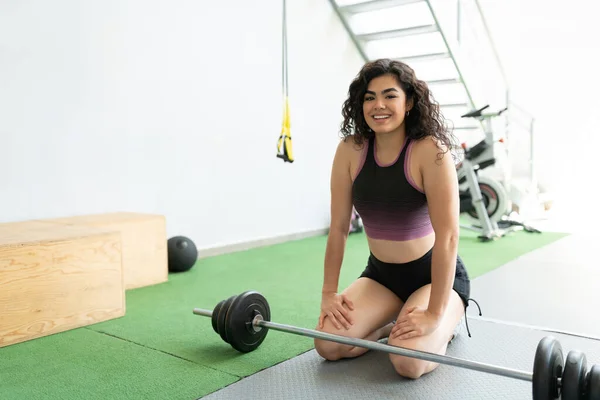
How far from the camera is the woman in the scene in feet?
5.43

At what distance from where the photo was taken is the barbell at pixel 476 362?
1191 millimetres

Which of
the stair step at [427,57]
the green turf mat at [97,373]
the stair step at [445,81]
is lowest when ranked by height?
the green turf mat at [97,373]

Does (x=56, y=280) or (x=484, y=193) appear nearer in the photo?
(x=56, y=280)

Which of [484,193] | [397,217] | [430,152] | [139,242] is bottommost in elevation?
[139,242]

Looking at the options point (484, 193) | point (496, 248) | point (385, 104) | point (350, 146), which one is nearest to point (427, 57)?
point (484, 193)

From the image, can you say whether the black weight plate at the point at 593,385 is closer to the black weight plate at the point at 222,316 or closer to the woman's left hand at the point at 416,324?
the woman's left hand at the point at 416,324

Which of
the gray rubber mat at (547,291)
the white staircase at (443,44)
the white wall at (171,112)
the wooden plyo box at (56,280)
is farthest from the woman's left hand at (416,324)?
the white staircase at (443,44)

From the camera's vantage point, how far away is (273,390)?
1.65 m

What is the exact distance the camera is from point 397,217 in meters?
1.81

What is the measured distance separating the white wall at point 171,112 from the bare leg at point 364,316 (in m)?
1.85

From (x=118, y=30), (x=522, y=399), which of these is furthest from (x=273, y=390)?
(x=118, y=30)

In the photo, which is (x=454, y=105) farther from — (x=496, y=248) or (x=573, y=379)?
(x=573, y=379)

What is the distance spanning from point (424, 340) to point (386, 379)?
0.19m

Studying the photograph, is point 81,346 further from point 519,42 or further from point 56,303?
point 519,42
